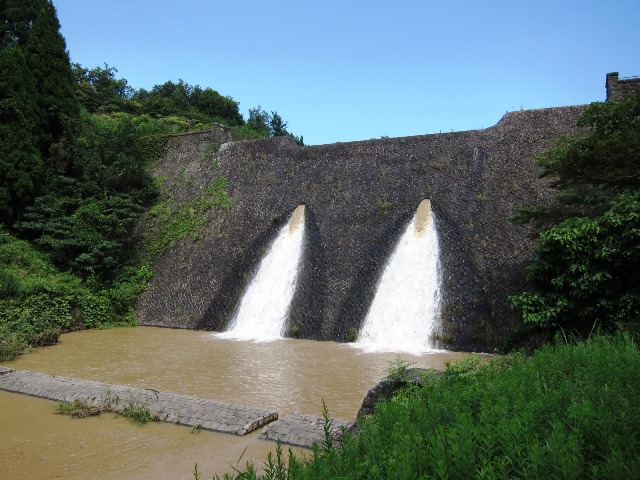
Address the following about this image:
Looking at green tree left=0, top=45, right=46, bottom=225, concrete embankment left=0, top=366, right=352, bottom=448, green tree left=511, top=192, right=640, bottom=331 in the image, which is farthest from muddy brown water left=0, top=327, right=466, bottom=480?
green tree left=0, top=45, right=46, bottom=225

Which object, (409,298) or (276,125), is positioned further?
(276,125)

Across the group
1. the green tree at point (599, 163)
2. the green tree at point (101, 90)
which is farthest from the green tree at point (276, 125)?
the green tree at point (599, 163)

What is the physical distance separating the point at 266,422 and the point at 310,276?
8.02 meters

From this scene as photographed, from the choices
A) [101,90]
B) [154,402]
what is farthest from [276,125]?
[154,402]

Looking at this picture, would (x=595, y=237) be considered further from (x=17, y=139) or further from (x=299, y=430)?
(x=17, y=139)

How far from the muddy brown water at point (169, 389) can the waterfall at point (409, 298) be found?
0.88 metres

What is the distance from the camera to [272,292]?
14.5m

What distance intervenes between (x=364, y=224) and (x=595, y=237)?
7508 millimetres

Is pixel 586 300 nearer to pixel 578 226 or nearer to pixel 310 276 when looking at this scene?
pixel 578 226

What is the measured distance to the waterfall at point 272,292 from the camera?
1365cm

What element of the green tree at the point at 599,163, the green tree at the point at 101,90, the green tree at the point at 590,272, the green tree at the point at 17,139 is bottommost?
the green tree at the point at 590,272

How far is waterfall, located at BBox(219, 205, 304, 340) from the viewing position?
537 inches

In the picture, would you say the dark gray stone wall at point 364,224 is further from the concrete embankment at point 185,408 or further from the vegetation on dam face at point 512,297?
the concrete embankment at point 185,408

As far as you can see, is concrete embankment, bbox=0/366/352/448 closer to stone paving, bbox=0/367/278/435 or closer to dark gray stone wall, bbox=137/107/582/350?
stone paving, bbox=0/367/278/435
